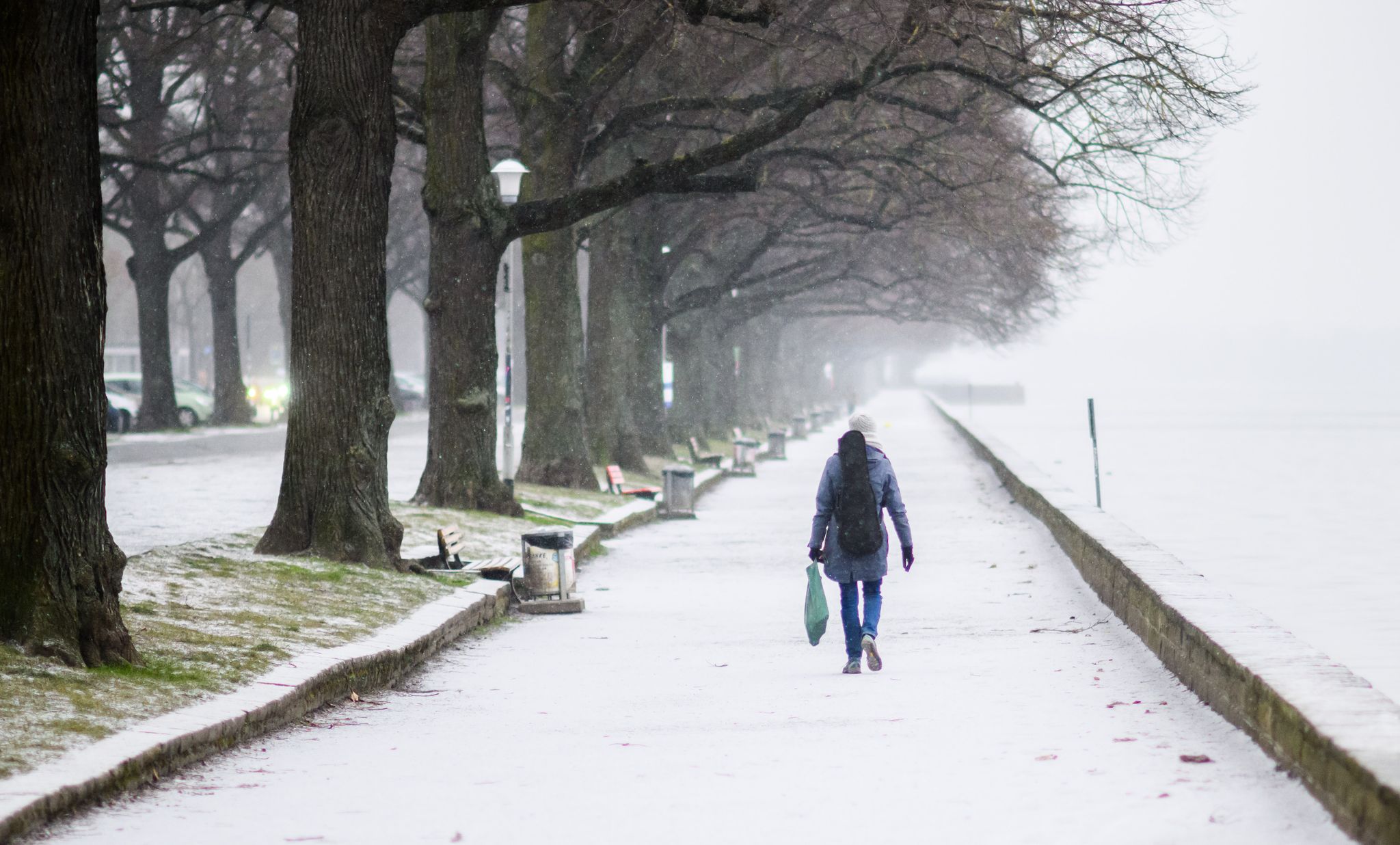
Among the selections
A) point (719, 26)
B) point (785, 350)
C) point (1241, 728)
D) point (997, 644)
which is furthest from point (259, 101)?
point (785, 350)

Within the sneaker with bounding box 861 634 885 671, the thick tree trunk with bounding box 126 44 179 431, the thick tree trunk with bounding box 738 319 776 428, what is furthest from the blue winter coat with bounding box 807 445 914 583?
the thick tree trunk with bounding box 738 319 776 428

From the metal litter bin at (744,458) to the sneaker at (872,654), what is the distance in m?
26.9

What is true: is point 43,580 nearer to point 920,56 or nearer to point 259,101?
point 920,56

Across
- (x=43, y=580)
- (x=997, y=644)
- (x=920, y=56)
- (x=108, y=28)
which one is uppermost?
(x=108, y=28)

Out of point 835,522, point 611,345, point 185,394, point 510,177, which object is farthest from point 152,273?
point 835,522

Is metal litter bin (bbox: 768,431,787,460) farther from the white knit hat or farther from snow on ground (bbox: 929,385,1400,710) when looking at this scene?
the white knit hat

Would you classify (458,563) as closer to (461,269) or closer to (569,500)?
(461,269)

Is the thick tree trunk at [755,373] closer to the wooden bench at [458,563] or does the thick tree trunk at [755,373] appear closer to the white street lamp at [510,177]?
the white street lamp at [510,177]

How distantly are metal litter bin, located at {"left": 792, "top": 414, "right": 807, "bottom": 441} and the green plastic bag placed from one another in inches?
2022

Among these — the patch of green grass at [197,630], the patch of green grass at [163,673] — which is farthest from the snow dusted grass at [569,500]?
the patch of green grass at [163,673]

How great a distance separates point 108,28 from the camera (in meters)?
27.8

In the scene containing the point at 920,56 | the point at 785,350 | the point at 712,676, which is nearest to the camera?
the point at 712,676

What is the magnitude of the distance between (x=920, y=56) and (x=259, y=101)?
66.6 ft

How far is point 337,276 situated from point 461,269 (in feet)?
18.2
